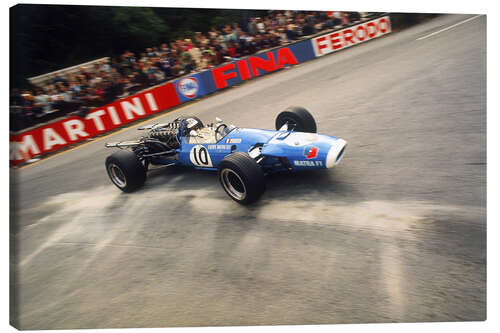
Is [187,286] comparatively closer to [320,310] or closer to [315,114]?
[320,310]

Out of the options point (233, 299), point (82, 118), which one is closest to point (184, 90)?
point (82, 118)

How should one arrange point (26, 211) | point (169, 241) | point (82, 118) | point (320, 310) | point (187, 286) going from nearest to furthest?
point (320, 310) < point (187, 286) < point (26, 211) < point (169, 241) < point (82, 118)

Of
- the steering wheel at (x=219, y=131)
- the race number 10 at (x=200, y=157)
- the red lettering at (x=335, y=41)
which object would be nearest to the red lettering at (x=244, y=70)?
the red lettering at (x=335, y=41)

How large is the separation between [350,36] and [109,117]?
240 inches

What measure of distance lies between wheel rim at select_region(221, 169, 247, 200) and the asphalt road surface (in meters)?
0.25

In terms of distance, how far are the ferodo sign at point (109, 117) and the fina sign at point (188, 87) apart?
196mm

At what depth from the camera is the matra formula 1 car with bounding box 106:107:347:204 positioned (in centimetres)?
532

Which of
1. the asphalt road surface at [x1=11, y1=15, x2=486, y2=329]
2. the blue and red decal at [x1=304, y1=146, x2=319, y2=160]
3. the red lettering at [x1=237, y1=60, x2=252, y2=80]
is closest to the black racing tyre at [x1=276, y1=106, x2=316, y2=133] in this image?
the asphalt road surface at [x1=11, y1=15, x2=486, y2=329]

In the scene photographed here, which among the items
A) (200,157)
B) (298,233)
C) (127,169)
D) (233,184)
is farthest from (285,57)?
(298,233)

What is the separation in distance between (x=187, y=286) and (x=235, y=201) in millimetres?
1768

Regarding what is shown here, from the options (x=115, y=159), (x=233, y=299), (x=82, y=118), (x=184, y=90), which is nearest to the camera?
(x=233, y=299)

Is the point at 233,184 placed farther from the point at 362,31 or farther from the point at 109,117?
the point at 362,31

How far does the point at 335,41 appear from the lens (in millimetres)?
8922

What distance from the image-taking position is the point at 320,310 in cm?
385
